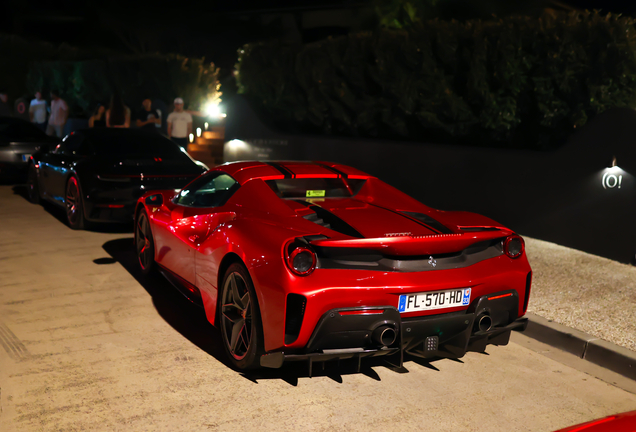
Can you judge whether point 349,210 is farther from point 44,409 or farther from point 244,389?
point 44,409

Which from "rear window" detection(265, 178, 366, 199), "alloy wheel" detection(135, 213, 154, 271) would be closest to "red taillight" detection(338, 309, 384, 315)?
"rear window" detection(265, 178, 366, 199)

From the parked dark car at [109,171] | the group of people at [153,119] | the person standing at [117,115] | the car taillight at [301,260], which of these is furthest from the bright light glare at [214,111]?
the car taillight at [301,260]

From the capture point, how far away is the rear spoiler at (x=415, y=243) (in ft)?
11.7

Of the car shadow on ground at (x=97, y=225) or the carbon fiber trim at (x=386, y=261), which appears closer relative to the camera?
the carbon fiber trim at (x=386, y=261)

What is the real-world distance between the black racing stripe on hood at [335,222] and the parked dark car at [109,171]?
171 inches

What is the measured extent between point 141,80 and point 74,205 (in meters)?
13.0

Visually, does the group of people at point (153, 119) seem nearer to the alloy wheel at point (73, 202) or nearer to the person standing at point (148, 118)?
the person standing at point (148, 118)

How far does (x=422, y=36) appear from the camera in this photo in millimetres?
10586

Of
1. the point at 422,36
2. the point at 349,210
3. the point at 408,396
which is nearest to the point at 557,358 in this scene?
the point at 408,396

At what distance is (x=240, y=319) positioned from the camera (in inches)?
156

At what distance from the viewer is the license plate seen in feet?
11.8

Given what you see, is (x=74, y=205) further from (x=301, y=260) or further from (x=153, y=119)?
(x=153, y=119)

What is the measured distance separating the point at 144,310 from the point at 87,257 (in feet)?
7.24

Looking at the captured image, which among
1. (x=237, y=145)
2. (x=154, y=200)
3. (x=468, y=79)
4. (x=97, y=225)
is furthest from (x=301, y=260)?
(x=237, y=145)
